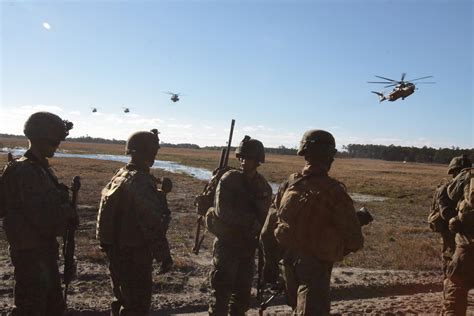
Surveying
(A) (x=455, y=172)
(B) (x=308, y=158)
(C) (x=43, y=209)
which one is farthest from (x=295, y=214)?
(A) (x=455, y=172)

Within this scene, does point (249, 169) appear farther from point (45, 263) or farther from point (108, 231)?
point (45, 263)

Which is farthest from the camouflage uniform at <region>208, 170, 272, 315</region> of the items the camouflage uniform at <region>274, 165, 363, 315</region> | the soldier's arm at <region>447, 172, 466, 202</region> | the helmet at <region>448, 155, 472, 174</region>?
the helmet at <region>448, 155, 472, 174</region>

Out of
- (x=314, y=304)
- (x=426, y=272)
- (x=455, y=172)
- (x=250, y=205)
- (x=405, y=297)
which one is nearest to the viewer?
(x=314, y=304)

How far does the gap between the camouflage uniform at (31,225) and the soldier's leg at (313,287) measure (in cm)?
237

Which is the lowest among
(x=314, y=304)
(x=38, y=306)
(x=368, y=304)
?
(x=368, y=304)

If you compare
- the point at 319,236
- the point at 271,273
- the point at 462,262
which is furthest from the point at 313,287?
the point at 462,262

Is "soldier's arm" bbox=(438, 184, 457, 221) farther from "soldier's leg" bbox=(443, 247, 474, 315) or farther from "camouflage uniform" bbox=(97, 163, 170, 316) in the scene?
"camouflage uniform" bbox=(97, 163, 170, 316)

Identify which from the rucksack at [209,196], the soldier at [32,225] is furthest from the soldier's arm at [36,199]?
the rucksack at [209,196]

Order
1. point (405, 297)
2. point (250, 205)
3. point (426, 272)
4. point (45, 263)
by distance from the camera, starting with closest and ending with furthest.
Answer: point (45, 263), point (250, 205), point (405, 297), point (426, 272)

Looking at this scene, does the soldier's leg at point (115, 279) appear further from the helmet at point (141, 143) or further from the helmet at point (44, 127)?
the helmet at point (44, 127)

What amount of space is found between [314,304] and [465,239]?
2.85 m

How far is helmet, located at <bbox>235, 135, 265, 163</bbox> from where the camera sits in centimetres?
568

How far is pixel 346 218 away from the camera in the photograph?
400 centimetres

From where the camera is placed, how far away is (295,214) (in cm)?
413
